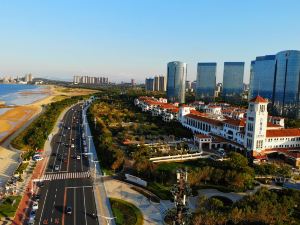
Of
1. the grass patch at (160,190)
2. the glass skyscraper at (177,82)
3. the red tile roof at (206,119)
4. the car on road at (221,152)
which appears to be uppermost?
the glass skyscraper at (177,82)

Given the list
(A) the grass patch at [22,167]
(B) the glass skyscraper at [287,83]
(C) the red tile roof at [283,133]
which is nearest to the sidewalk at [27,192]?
(A) the grass patch at [22,167]

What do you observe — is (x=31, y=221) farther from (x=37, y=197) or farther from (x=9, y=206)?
(x=37, y=197)

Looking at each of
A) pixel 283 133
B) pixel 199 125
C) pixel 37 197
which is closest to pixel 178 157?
pixel 283 133

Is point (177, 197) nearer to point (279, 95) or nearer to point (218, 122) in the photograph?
point (218, 122)

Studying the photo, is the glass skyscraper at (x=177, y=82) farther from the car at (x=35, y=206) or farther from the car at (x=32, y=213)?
the car at (x=32, y=213)

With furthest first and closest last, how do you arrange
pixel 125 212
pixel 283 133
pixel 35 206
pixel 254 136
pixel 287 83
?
pixel 287 83
pixel 283 133
pixel 254 136
pixel 35 206
pixel 125 212

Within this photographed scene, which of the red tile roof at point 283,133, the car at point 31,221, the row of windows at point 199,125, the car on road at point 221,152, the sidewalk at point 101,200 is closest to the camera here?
the car at point 31,221

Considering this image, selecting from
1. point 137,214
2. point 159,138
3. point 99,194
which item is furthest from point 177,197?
point 159,138
